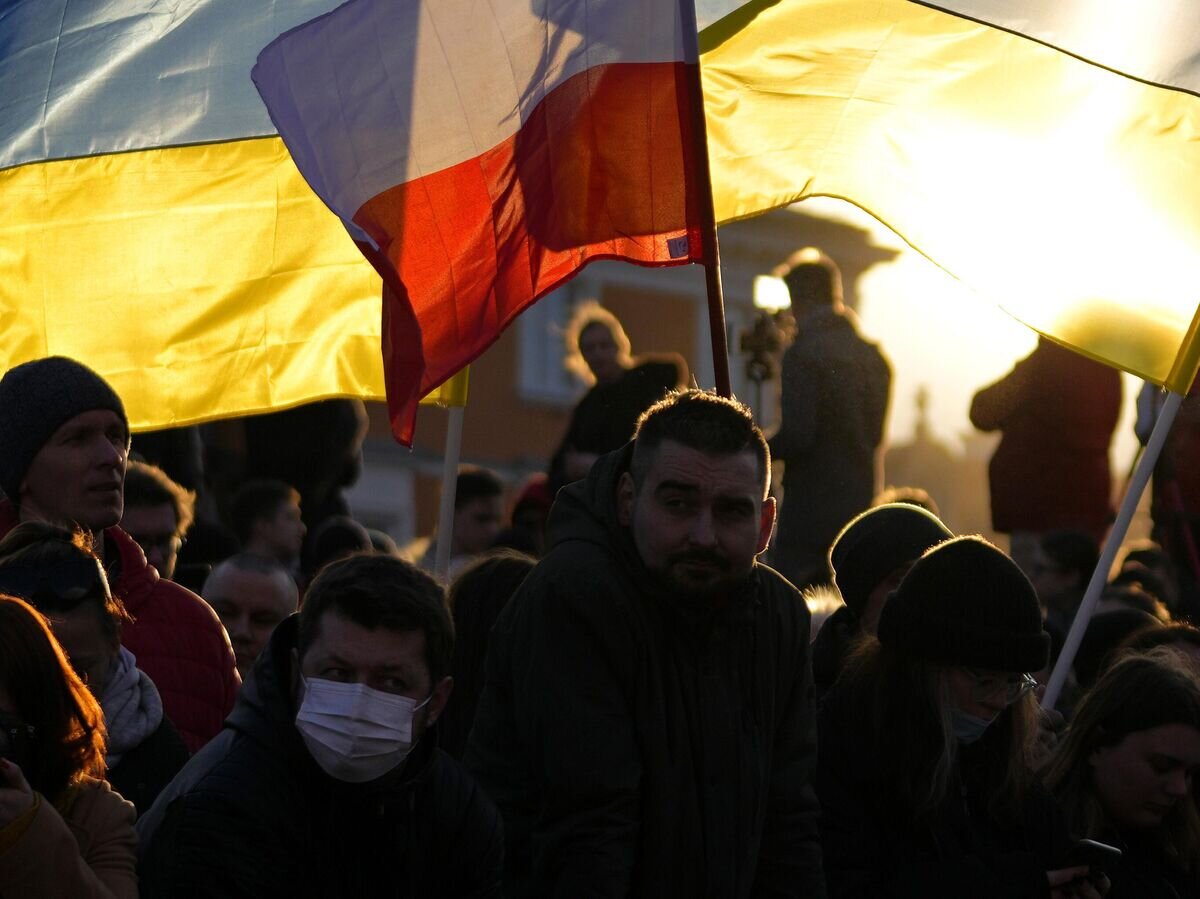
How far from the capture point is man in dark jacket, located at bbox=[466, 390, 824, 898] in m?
5.08

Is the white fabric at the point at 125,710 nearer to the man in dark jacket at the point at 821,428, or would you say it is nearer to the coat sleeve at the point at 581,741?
the coat sleeve at the point at 581,741

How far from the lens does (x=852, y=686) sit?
598cm

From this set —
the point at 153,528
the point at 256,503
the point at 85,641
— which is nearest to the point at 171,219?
the point at 153,528

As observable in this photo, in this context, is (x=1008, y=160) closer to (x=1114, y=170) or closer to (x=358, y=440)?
(x=1114, y=170)

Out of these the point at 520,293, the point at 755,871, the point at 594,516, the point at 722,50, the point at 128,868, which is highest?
the point at 722,50

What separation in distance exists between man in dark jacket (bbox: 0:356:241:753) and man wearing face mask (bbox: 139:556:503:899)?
5.07ft

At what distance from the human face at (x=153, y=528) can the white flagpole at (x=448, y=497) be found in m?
0.98

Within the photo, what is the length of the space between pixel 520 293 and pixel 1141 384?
15.7 ft

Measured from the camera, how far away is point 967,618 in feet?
19.2

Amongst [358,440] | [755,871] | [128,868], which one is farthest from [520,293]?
[358,440]

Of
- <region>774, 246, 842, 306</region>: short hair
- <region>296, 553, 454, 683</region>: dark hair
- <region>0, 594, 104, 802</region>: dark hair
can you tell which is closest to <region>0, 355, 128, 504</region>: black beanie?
<region>296, 553, 454, 683</region>: dark hair

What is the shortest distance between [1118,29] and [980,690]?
2487 mm

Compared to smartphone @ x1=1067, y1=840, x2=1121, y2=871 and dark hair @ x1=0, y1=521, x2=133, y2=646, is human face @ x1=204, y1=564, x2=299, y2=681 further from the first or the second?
smartphone @ x1=1067, y1=840, x2=1121, y2=871

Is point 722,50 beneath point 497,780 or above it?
above
